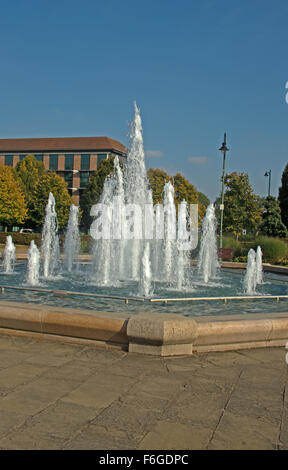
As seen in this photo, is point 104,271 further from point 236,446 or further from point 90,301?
point 236,446

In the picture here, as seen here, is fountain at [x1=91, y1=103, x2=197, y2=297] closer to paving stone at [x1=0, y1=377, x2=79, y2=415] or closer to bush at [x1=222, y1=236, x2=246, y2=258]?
bush at [x1=222, y1=236, x2=246, y2=258]

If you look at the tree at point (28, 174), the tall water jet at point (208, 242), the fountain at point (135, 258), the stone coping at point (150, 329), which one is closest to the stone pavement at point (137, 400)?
the stone coping at point (150, 329)

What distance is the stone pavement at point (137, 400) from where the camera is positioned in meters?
3.00

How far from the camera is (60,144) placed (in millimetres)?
75812

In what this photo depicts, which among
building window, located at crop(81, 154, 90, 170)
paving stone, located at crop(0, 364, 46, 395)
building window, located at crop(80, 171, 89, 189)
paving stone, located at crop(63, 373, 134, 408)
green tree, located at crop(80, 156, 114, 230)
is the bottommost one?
paving stone, located at crop(63, 373, 134, 408)

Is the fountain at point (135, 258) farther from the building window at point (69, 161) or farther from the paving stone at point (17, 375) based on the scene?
the building window at point (69, 161)

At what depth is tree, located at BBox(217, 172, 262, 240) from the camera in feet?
127

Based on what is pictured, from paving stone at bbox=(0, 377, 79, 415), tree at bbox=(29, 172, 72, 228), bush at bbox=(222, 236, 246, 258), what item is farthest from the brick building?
paving stone at bbox=(0, 377, 79, 415)

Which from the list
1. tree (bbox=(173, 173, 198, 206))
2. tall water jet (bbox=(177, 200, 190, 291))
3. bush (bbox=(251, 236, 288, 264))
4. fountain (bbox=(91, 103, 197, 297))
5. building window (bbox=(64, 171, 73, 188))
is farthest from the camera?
building window (bbox=(64, 171, 73, 188))

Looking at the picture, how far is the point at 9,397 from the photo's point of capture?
366 cm

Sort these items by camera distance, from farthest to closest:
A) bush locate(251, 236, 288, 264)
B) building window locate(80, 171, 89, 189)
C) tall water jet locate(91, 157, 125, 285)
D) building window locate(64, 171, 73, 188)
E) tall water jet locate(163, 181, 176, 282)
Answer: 1. building window locate(64, 171, 73, 188)
2. building window locate(80, 171, 89, 189)
3. bush locate(251, 236, 288, 264)
4. tall water jet locate(163, 181, 176, 282)
5. tall water jet locate(91, 157, 125, 285)

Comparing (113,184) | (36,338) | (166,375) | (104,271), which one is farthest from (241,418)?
(113,184)

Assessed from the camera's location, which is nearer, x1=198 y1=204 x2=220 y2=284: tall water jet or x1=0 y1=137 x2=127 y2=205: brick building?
x1=198 y1=204 x2=220 y2=284: tall water jet

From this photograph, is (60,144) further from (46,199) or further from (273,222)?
(273,222)
